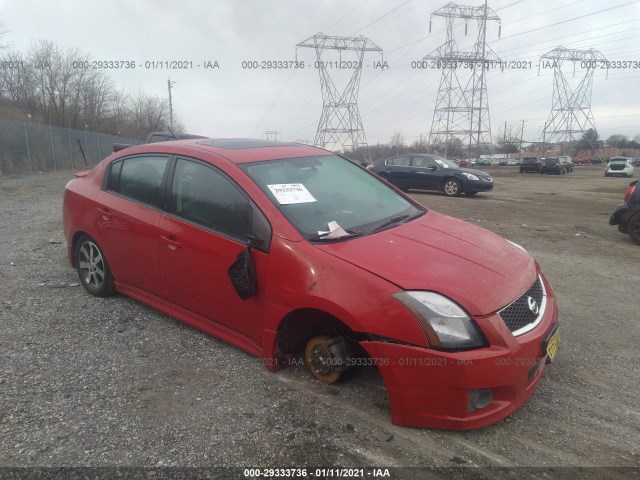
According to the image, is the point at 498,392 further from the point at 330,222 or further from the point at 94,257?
the point at 94,257

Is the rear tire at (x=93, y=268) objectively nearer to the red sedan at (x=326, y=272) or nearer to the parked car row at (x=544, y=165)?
the red sedan at (x=326, y=272)

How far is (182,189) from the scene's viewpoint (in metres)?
3.57

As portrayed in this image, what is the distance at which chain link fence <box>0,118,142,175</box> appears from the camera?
21.2 metres

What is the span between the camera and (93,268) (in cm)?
445

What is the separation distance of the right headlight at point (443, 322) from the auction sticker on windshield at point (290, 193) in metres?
1.08

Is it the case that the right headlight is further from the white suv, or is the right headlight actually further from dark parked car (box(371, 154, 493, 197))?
the white suv

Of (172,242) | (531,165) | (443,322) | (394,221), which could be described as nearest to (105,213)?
(172,242)

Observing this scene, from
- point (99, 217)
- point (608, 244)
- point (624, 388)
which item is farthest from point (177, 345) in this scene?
point (608, 244)

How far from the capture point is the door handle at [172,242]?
3.43 metres

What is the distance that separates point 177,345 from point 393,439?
1.86 meters

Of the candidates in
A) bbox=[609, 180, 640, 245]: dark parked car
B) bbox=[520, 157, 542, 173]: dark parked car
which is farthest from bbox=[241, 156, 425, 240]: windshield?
bbox=[520, 157, 542, 173]: dark parked car

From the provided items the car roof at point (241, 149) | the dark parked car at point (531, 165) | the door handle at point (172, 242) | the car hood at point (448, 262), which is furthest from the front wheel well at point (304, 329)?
the dark parked car at point (531, 165)

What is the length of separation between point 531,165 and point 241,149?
4146 cm

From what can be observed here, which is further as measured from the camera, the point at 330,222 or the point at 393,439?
the point at 330,222
